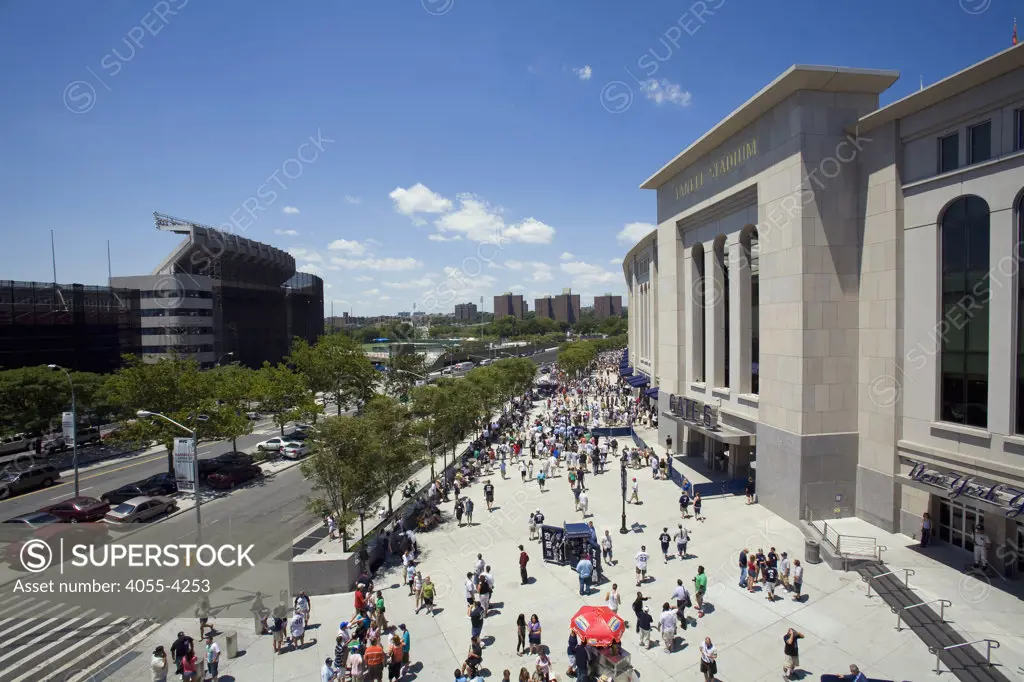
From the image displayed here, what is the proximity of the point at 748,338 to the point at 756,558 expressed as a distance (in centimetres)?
1285

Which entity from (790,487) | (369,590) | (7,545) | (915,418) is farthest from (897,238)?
(7,545)

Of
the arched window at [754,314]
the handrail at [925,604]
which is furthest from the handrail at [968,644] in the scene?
the arched window at [754,314]

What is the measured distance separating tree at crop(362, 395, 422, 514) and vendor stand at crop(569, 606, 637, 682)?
37.3 feet

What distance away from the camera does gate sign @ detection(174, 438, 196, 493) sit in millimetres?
18955

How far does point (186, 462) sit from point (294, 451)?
2090 centimetres

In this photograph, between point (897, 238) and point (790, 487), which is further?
point (790, 487)

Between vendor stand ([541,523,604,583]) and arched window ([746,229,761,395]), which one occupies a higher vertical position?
arched window ([746,229,761,395])

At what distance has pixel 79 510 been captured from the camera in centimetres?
2497

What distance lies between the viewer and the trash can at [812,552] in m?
18.4

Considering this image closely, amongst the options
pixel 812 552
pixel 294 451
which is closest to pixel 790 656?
pixel 812 552

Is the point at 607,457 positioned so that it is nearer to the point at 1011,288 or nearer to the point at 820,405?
the point at 820,405

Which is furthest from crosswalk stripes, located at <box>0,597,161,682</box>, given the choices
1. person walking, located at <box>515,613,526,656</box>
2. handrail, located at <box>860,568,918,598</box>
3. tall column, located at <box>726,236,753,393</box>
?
tall column, located at <box>726,236,753,393</box>

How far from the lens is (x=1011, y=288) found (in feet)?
53.8

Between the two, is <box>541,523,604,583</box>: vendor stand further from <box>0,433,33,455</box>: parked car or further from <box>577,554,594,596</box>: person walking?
<box>0,433,33,455</box>: parked car
